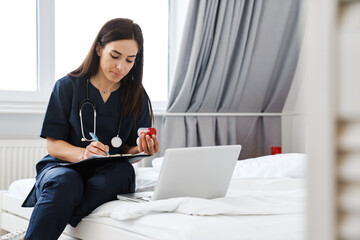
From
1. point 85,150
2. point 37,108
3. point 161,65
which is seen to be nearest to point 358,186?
point 85,150

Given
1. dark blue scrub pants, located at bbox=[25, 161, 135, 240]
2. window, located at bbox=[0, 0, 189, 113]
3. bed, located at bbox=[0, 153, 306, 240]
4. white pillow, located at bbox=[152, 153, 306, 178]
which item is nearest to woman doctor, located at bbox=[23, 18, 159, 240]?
dark blue scrub pants, located at bbox=[25, 161, 135, 240]

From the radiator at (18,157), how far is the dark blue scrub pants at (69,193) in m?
0.96

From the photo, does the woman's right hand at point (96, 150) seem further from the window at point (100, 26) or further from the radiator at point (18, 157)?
the window at point (100, 26)

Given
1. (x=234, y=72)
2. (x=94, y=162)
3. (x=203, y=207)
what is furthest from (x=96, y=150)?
(x=234, y=72)

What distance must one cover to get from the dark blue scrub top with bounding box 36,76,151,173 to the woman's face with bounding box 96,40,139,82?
0.08 meters

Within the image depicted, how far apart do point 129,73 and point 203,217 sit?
2.86 ft

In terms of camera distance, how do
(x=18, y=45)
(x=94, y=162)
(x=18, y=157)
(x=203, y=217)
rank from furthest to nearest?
(x=18, y=45), (x=18, y=157), (x=94, y=162), (x=203, y=217)

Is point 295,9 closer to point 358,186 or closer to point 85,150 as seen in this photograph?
point 85,150

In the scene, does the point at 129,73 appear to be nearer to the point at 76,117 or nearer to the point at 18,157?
the point at 76,117

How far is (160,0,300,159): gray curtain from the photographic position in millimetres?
3178

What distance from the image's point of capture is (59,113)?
186 centimetres

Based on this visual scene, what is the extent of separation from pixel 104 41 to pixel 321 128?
173 centimetres

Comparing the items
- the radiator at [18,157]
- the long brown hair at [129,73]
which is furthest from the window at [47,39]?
the long brown hair at [129,73]

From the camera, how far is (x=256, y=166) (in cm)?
242
